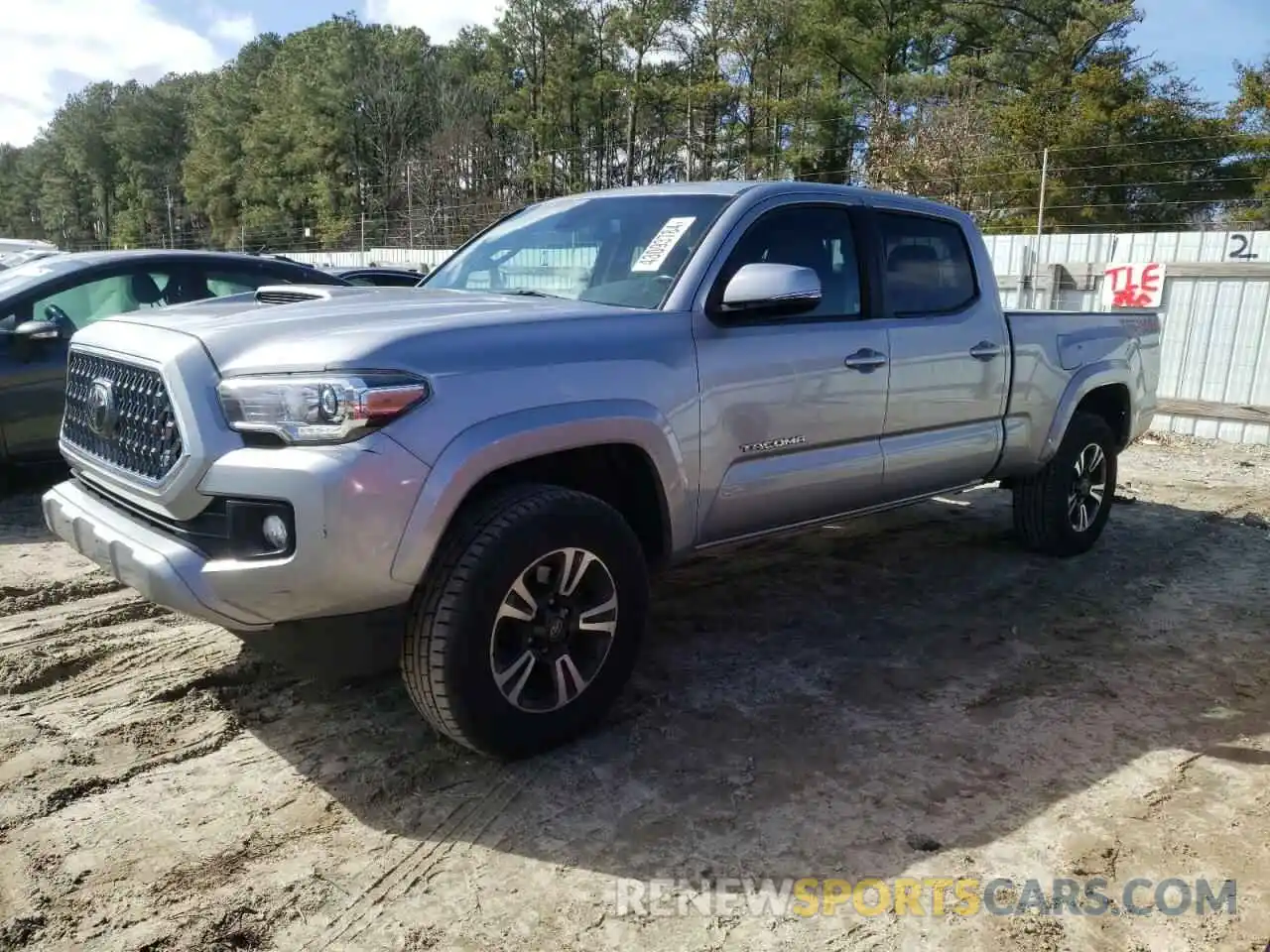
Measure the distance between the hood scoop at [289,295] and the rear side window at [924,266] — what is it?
2.36 m

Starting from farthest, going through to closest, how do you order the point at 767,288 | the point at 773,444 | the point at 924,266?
1. the point at 924,266
2. the point at 773,444
3. the point at 767,288

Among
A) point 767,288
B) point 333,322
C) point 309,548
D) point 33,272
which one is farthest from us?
point 33,272

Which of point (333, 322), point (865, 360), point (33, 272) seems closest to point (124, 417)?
point (333, 322)

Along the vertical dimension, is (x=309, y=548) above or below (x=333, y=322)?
below

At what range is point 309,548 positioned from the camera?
2473 millimetres

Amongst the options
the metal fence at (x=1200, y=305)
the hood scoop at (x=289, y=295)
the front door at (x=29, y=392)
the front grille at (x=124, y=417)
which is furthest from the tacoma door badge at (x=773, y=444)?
the metal fence at (x=1200, y=305)

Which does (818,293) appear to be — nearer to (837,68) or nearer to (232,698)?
(232,698)

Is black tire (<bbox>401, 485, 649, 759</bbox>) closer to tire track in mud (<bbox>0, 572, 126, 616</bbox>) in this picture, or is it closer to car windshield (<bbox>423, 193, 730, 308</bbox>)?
car windshield (<bbox>423, 193, 730, 308</bbox>)

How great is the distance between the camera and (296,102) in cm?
6291

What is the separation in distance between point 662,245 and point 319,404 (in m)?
1.61

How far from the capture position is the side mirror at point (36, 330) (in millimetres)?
5656

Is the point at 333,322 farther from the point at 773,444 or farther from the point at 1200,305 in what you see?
the point at 1200,305

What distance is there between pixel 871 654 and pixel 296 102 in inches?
2683

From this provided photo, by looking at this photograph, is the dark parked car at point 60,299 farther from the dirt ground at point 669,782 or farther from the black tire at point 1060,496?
the black tire at point 1060,496
